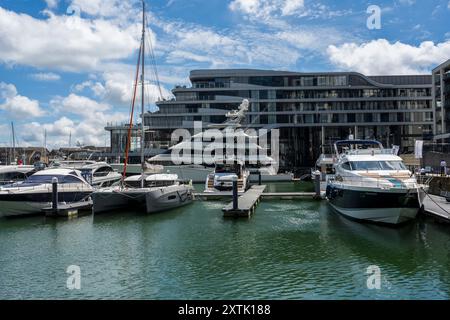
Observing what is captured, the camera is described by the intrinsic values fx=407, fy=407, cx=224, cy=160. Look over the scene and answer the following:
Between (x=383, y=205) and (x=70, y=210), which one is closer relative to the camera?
(x=383, y=205)

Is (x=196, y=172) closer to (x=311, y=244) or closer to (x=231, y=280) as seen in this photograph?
(x=311, y=244)

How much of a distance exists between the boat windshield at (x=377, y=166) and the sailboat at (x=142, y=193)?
12.9 metres

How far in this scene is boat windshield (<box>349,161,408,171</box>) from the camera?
78.0 ft

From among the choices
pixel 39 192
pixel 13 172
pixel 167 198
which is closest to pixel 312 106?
pixel 167 198

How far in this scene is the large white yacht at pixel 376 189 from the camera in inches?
819

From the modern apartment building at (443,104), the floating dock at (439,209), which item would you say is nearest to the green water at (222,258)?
the floating dock at (439,209)

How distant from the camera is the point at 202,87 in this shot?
8544 cm

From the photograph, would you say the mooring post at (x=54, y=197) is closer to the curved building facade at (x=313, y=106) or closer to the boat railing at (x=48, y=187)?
the boat railing at (x=48, y=187)

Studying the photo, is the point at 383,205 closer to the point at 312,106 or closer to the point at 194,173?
the point at 194,173

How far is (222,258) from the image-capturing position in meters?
16.1

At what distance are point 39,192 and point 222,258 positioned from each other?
16.6 m
